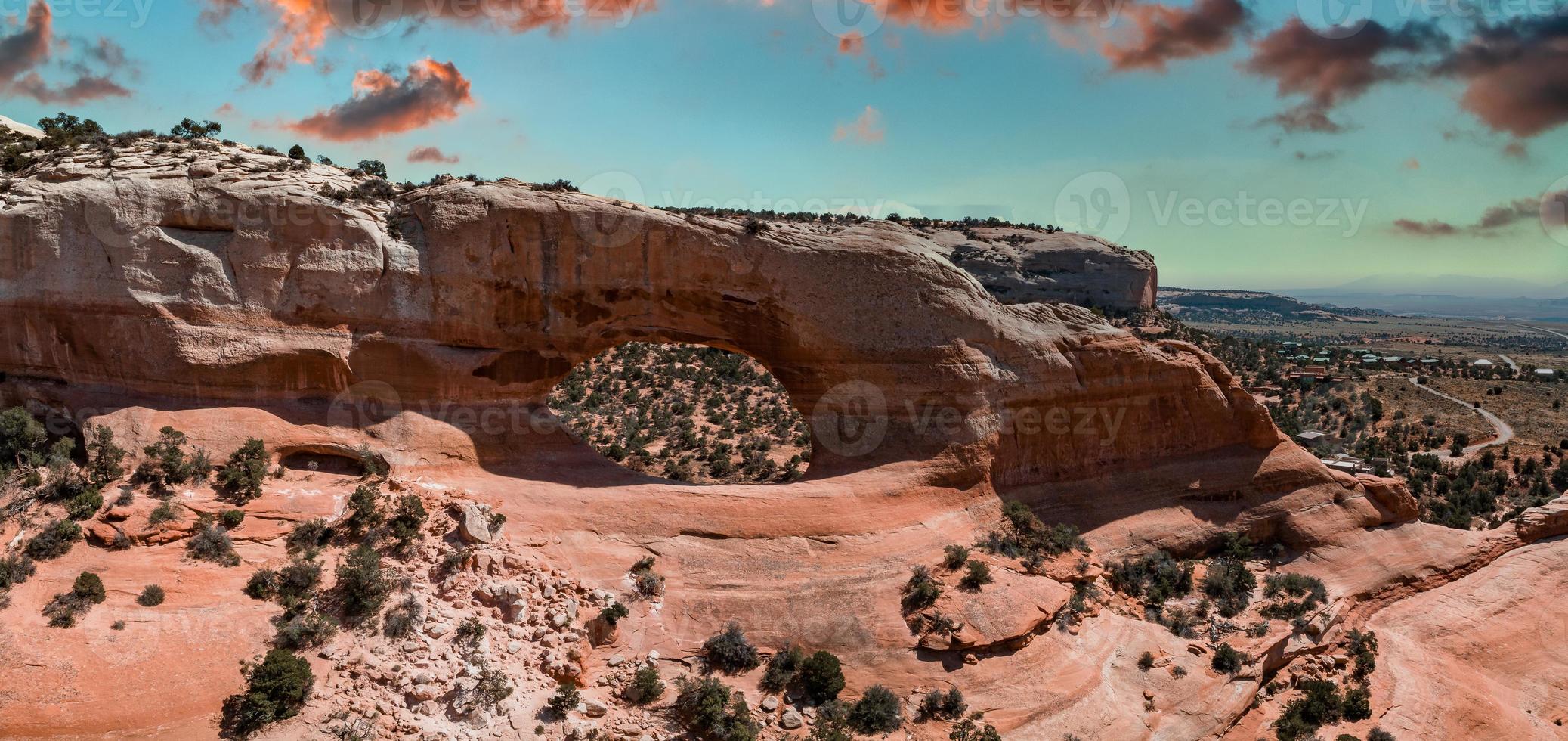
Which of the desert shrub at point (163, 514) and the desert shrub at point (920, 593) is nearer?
the desert shrub at point (163, 514)

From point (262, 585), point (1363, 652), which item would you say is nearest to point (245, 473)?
point (262, 585)

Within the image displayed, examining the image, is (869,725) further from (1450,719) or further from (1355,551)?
(1355,551)

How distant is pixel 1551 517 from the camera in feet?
69.3

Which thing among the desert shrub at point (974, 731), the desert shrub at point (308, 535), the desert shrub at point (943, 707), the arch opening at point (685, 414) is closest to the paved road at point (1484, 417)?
the arch opening at point (685, 414)

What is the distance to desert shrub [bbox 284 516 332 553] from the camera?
47.9 ft

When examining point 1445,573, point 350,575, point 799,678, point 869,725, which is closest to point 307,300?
point 350,575

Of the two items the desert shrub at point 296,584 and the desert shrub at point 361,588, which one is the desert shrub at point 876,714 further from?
the desert shrub at point 296,584

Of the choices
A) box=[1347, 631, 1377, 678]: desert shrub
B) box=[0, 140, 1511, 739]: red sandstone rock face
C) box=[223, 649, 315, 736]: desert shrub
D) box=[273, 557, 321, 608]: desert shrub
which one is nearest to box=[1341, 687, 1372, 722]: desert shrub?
box=[1347, 631, 1377, 678]: desert shrub

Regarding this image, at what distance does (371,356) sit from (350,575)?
505 centimetres

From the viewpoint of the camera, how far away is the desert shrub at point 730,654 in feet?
47.8

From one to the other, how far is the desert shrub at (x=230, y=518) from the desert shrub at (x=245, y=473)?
0.50m

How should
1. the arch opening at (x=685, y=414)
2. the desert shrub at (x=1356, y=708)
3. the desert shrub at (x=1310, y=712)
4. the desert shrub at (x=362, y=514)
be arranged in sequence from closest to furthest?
the desert shrub at (x=362, y=514) < the desert shrub at (x=1310, y=712) < the desert shrub at (x=1356, y=708) < the arch opening at (x=685, y=414)

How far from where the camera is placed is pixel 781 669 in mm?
14586

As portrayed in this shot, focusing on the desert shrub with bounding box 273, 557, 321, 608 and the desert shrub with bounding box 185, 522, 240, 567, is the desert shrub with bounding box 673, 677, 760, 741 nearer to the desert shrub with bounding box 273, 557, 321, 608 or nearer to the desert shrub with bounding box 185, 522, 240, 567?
the desert shrub with bounding box 273, 557, 321, 608
